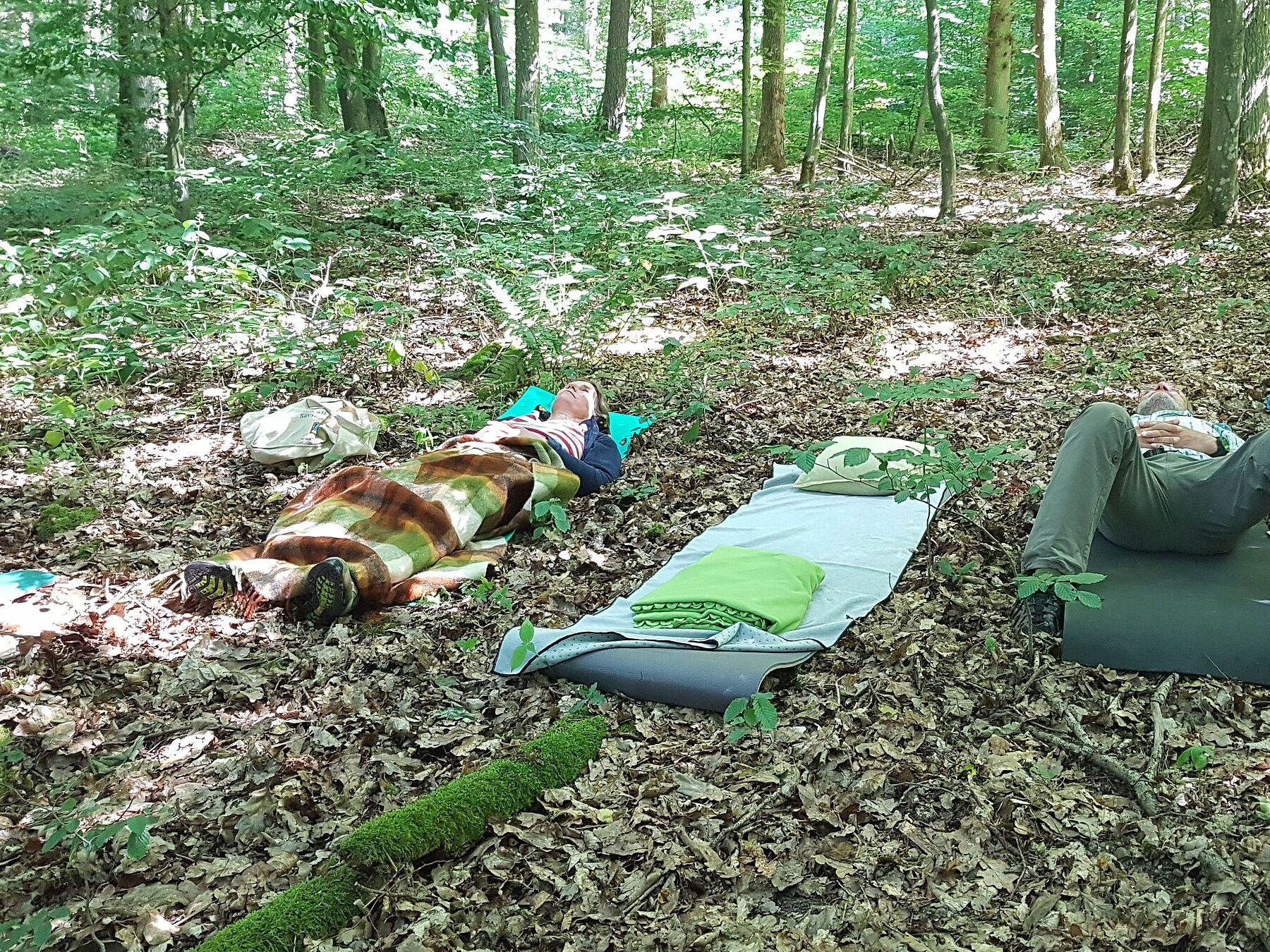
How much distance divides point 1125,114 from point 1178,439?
8515mm

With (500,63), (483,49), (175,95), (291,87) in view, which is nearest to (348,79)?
(175,95)

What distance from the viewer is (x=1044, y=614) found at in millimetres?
2881

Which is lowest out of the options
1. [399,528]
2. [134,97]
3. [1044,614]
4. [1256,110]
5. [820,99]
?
[1044,614]

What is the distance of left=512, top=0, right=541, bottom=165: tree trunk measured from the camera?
30.2 feet

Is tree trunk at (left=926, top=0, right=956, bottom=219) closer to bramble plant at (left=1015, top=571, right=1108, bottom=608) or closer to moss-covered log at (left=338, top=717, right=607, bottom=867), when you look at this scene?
bramble plant at (left=1015, top=571, right=1108, bottom=608)

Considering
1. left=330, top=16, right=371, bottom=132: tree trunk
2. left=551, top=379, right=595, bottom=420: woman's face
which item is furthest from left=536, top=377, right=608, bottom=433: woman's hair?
left=330, top=16, right=371, bottom=132: tree trunk

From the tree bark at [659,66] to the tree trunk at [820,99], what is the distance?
530 cm

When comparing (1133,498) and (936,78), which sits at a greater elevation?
(936,78)

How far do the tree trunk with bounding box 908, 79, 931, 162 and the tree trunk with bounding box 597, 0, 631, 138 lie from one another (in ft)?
15.8

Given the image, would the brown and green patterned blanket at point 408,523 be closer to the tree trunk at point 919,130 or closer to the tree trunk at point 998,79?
the tree trunk at point 998,79

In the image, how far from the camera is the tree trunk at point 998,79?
1227 cm

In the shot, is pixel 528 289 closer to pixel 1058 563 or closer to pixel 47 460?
pixel 47 460

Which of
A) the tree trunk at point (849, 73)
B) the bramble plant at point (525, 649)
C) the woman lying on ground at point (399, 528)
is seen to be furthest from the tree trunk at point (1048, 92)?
the bramble plant at point (525, 649)

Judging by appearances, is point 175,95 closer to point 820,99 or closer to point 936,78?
point 936,78
